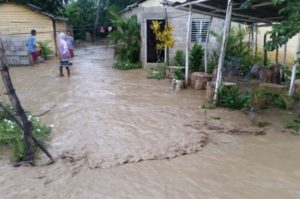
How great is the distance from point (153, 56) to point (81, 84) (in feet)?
13.3

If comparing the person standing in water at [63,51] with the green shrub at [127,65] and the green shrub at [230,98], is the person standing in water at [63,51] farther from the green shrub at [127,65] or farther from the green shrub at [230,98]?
the green shrub at [230,98]

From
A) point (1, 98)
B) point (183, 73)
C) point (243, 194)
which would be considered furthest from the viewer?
point (183, 73)

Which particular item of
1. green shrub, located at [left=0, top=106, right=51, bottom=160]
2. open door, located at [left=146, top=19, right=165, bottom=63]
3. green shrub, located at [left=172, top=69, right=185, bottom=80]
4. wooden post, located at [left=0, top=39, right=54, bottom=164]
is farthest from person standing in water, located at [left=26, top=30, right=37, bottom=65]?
wooden post, located at [left=0, top=39, right=54, bottom=164]

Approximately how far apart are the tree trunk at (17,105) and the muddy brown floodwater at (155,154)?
0.23 meters

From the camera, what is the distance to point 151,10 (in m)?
13.6

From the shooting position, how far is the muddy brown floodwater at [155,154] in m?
4.43

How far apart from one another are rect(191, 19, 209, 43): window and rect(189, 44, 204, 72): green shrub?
1531mm

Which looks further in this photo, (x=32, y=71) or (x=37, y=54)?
(x=37, y=54)

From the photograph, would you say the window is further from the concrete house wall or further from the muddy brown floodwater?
the concrete house wall

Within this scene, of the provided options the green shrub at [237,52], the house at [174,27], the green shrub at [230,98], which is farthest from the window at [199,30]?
the green shrub at [230,98]

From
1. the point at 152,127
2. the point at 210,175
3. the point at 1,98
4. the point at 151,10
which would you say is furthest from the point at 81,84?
the point at 210,175

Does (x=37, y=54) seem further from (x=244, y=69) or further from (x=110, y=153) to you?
(x=110, y=153)

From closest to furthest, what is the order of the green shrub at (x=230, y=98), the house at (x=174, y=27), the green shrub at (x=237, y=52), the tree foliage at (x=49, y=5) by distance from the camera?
the green shrub at (x=230, y=98) → the green shrub at (x=237, y=52) → the house at (x=174, y=27) → the tree foliage at (x=49, y=5)

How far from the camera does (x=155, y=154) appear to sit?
545 centimetres
